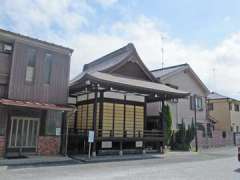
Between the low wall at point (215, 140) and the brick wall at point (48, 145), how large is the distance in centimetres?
1571

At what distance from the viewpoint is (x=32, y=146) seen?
47.8ft

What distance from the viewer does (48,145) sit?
48.7ft

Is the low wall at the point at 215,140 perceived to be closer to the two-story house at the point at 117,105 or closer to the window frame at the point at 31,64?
the two-story house at the point at 117,105

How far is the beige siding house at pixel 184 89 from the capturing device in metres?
24.0

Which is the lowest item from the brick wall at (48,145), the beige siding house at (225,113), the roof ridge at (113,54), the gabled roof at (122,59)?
the brick wall at (48,145)

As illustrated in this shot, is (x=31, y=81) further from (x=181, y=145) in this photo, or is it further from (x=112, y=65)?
(x=181, y=145)

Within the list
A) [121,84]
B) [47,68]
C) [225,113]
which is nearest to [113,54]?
[121,84]

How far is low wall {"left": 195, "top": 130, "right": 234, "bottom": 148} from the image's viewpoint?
25.8 metres

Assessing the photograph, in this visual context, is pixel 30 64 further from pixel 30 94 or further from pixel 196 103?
pixel 196 103

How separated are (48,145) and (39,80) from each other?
3.85m

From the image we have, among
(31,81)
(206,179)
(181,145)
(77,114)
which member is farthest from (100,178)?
(181,145)

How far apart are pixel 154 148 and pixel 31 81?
10384 mm

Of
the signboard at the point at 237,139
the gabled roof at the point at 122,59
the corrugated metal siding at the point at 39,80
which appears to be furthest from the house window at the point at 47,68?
the signboard at the point at 237,139

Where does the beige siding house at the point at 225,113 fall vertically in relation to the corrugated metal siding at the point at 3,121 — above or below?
above
